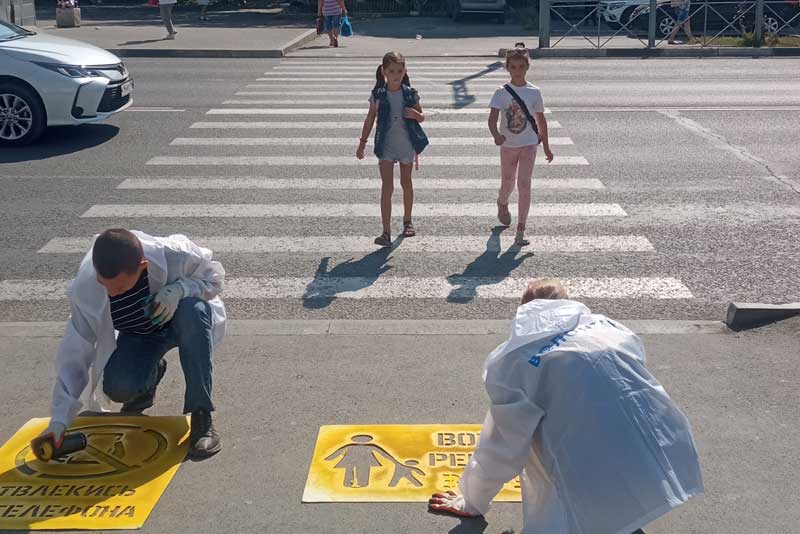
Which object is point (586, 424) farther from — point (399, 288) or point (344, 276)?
point (344, 276)

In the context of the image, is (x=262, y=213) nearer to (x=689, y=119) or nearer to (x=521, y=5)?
(x=689, y=119)

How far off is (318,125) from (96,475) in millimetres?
9536

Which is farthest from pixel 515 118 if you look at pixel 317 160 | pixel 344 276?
pixel 317 160

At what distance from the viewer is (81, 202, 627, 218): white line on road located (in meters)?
9.72

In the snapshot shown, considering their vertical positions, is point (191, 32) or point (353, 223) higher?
point (191, 32)

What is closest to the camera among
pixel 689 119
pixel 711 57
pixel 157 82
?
pixel 689 119

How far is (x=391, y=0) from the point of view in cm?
3328

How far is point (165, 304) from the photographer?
487 centimetres

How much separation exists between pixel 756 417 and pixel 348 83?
13.4 metres

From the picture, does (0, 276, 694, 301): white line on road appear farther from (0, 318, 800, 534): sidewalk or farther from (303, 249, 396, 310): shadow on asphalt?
(0, 318, 800, 534): sidewalk

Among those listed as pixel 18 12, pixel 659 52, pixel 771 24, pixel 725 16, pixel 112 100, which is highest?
pixel 18 12

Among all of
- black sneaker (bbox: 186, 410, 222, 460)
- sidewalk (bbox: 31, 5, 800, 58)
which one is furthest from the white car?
sidewalk (bbox: 31, 5, 800, 58)

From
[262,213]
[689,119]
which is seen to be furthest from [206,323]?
[689,119]

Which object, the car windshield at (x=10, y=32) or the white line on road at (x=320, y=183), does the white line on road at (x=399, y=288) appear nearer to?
the white line on road at (x=320, y=183)
